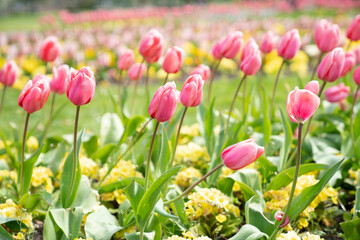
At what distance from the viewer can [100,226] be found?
152 centimetres

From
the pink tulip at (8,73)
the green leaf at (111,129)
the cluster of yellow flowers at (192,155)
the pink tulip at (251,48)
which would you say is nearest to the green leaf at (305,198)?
the pink tulip at (251,48)

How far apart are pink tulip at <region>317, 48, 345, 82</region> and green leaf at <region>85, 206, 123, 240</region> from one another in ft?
3.27

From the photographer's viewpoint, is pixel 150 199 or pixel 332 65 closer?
pixel 150 199

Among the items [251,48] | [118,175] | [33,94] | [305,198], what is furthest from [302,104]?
[118,175]

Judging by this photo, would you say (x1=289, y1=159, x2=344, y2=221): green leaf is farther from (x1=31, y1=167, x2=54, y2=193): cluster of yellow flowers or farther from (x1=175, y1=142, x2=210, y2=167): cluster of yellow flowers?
(x1=31, y1=167, x2=54, y2=193): cluster of yellow flowers

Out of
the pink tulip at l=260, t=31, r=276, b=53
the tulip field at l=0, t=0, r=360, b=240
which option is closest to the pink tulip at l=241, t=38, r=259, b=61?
the tulip field at l=0, t=0, r=360, b=240

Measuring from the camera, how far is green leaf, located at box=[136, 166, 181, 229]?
1298mm

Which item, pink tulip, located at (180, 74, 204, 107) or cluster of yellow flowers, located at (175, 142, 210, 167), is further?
cluster of yellow flowers, located at (175, 142, 210, 167)

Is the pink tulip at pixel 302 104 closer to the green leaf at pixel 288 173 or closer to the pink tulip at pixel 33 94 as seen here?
the green leaf at pixel 288 173

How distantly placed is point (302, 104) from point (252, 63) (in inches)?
27.2

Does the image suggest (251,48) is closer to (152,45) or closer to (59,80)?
(152,45)

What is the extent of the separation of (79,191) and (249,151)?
0.76 metres

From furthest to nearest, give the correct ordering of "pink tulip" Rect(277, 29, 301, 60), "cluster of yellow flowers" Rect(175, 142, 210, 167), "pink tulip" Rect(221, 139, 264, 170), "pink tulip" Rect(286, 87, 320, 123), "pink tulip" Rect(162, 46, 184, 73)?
"cluster of yellow flowers" Rect(175, 142, 210, 167) → "pink tulip" Rect(277, 29, 301, 60) → "pink tulip" Rect(162, 46, 184, 73) → "pink tulip" Rect(221, 139, 264, 170) → "pink tulip" Rect(286, 87, 320, 123)

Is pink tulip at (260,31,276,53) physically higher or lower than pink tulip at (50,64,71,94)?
higher
